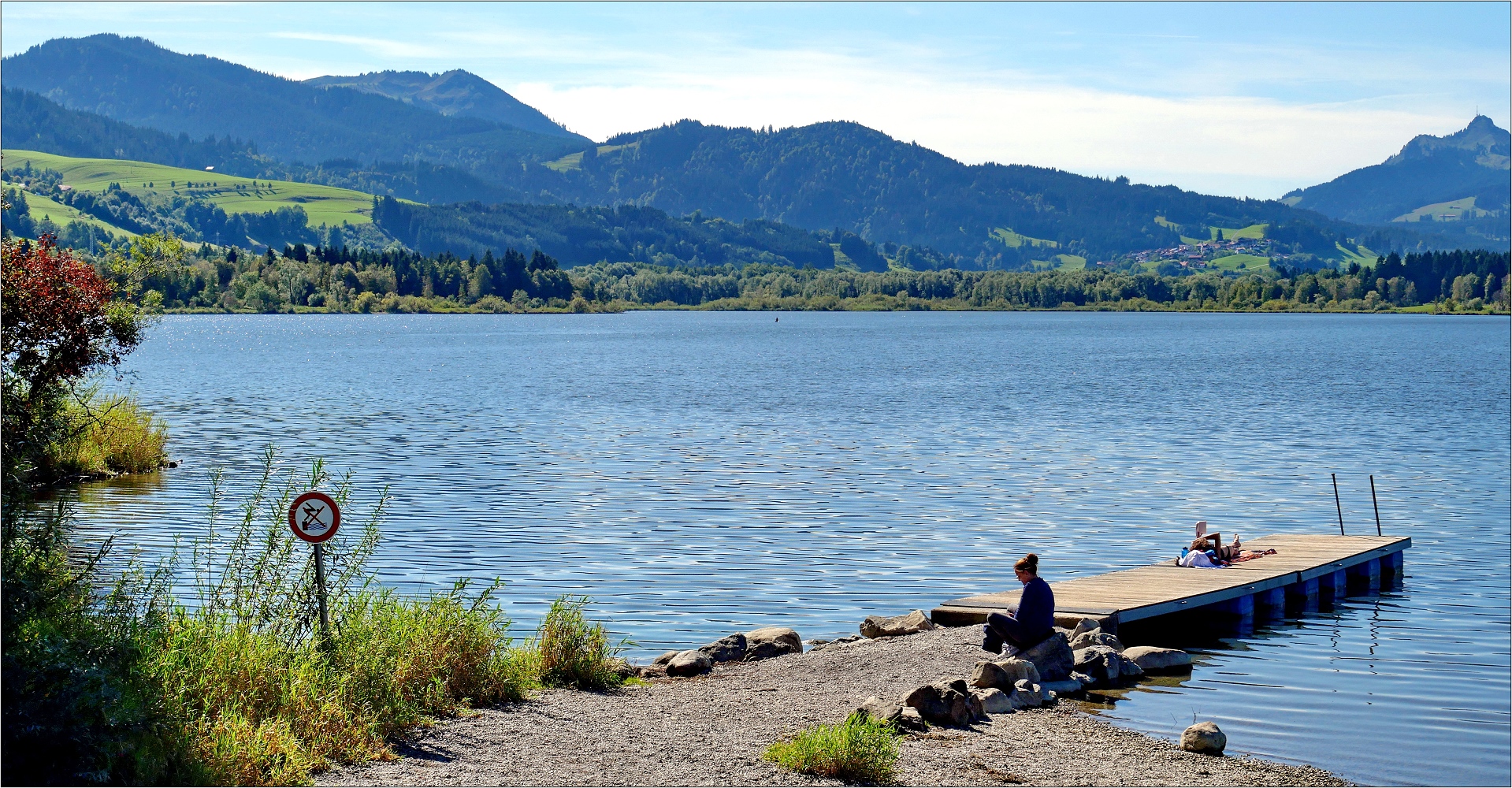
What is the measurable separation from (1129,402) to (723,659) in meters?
57.8

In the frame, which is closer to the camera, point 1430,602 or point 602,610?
point 602,610

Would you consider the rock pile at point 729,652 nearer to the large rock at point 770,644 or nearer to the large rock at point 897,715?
the large rock at point 770,644

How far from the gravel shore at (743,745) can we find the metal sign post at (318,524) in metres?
1.90

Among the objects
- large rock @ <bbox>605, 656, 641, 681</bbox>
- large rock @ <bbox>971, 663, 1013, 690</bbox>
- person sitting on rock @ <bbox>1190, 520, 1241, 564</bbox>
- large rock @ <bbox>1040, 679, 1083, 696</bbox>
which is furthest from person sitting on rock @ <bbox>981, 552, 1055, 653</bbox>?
person sitting on rock @ <bbox>1190, 520, 1241, 564</bbox>

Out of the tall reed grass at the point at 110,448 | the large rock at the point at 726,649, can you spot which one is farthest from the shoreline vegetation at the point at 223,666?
the tall reed grass at the point at 110,448

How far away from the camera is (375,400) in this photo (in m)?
75.5

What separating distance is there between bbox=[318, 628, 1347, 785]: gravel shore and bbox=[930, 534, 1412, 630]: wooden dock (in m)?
3.85

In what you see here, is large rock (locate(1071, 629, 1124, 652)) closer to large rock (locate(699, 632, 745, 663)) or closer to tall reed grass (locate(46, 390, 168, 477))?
large rock (locate(699, 632, 745, 663))

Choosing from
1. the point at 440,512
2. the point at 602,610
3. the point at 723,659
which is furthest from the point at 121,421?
the point at 723,659

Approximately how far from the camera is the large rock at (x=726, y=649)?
66.1ft

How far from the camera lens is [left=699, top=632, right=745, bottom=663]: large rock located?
20.2 meters

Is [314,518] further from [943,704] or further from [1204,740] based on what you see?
[1204,740]

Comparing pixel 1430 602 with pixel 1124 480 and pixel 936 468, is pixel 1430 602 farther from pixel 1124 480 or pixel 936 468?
pixel 936 468

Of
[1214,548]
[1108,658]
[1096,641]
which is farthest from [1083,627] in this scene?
[1214,548]
